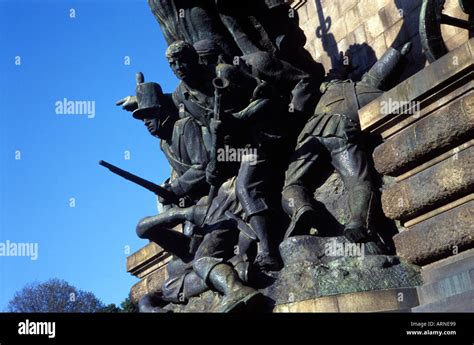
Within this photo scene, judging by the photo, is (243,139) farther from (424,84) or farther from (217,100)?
(424,84)

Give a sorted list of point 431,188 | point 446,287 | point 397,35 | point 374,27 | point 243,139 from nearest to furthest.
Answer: point 446,287
point 431,188
point 243,139
point 397,35
point 374,27

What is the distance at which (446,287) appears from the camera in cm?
567

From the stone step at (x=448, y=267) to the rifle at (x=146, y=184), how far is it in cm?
368

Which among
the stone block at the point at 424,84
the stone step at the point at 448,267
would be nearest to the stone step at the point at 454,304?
the stone step at the point at 448,267

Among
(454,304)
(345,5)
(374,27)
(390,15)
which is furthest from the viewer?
(345,5)

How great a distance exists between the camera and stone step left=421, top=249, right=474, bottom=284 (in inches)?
220

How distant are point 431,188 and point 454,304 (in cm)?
100

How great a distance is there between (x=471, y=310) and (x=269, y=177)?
277cm

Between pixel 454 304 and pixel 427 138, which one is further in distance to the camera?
pixel 427 138

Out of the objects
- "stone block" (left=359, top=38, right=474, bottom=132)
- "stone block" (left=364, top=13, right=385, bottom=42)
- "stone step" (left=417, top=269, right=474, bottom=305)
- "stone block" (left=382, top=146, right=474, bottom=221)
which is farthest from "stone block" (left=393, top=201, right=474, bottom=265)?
"stone block" (left=364, top=13, right=385, bottom=42)

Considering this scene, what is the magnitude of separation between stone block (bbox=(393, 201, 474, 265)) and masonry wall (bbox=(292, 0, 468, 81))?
89.7 inches

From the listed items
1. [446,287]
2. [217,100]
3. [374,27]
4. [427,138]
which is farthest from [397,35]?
[446,287]

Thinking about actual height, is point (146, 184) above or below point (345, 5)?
below

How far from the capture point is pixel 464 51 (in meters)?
5.73
